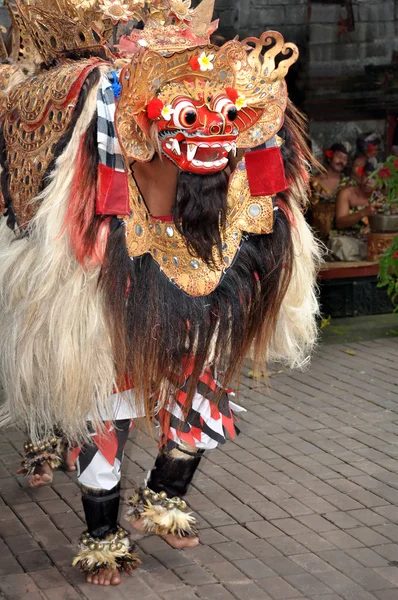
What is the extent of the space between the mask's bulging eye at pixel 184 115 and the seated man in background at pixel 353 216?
448 centimetres

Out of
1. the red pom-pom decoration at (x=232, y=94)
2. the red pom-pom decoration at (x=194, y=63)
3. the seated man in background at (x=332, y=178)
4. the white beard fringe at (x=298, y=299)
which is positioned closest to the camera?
the red pom-pom decoration at (x=194, y=63)

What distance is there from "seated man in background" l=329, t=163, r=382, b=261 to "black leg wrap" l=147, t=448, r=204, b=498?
12.6ft

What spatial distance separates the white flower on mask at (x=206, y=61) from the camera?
3066mm

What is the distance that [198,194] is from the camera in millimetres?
3211

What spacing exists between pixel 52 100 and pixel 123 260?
622 mm

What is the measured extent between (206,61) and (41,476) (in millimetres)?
2214

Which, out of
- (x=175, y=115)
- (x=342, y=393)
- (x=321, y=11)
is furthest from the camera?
(x=321, y=11)

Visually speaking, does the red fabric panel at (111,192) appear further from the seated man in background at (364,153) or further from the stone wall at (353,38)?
the seated man in background at (364,153)

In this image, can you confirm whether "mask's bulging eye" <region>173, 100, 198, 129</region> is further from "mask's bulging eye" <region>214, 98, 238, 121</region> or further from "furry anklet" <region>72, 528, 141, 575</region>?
"furry anklet" <region>72, 528, 141, 575</region>

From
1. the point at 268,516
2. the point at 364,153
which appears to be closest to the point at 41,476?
the point at 268,516

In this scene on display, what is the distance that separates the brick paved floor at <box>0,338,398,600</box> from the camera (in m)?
3.53

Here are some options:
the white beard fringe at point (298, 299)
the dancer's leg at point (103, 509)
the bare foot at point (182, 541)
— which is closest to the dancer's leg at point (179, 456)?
the bare foot at point (182, 541)

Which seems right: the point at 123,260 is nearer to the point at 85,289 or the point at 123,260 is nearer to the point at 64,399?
the point at 85,289

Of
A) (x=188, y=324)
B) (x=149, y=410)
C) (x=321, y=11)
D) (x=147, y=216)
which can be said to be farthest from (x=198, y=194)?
(x=321, y=11)
